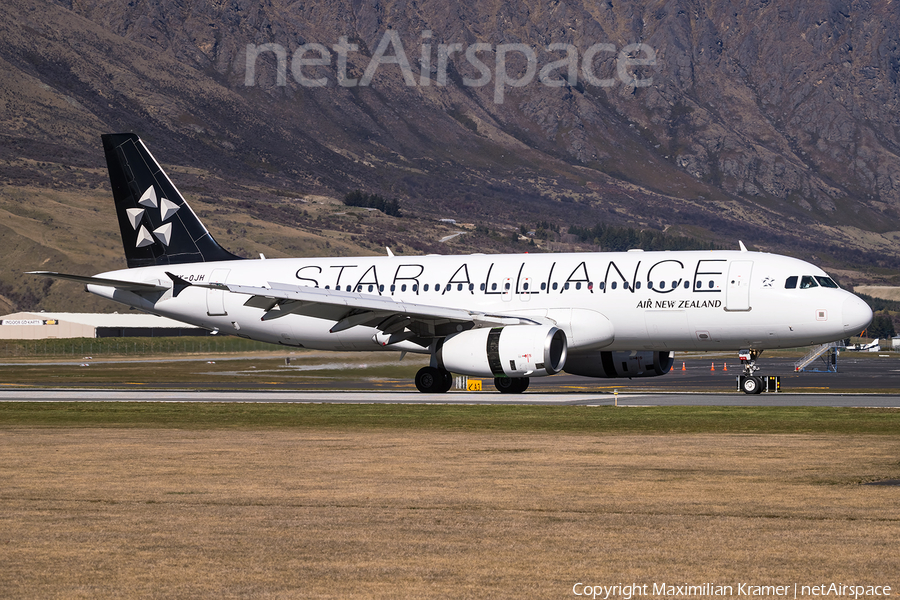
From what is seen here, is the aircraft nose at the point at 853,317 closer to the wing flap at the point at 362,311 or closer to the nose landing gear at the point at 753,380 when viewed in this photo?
the nose landing gear at the point at 753,380

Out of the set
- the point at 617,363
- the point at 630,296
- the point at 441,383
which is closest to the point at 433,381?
the point at 441,383

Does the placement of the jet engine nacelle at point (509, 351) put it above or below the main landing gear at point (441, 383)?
above

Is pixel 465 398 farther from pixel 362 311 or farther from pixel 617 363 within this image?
pixel 617 363

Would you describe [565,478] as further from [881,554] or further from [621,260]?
[621,260]

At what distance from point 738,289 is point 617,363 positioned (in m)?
5.75

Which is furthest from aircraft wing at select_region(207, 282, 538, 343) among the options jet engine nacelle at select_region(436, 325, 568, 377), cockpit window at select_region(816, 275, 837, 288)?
cockpit window at select_region(816, 275, 837, 288)

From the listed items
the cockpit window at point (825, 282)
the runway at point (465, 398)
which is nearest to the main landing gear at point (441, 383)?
the runway at point (465, 398)

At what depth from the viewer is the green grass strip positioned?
27359 millimetres

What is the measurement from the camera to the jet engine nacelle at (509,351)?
1489 inches

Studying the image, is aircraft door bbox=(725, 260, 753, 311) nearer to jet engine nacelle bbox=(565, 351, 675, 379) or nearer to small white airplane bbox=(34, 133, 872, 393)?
small white airplane bbox=(34, 133, 872, 393)

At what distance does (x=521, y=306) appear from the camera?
41.1 metres

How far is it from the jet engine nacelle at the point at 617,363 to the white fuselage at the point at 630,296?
1.93 m

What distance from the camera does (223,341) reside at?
416 feet

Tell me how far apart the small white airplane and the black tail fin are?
807 millimetres
